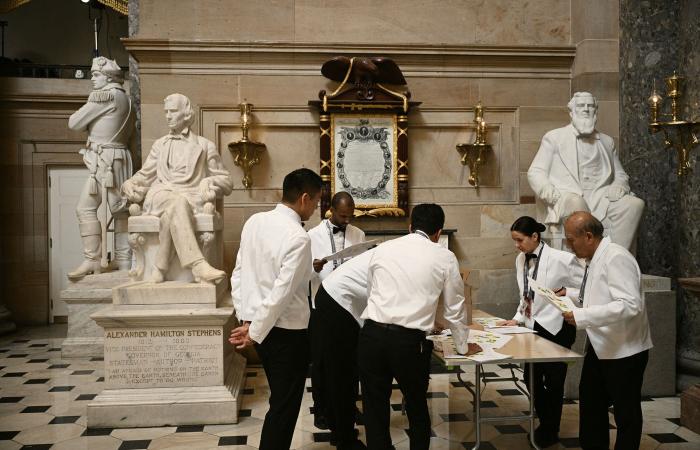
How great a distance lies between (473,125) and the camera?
24.2 ft

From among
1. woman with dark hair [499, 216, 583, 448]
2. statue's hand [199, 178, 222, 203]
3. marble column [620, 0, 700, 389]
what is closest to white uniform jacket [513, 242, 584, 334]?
woman with dark hair [499, 216, 583, 448]

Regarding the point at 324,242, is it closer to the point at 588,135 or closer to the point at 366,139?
the point at 366,139

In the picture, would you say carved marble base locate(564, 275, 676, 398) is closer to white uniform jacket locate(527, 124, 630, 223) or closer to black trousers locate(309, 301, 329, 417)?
white uniform jacket locate(527, 124, 630, 223)

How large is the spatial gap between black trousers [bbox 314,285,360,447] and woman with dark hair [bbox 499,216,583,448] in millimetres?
1076

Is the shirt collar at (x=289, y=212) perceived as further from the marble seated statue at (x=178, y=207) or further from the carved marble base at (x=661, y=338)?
the carved marble base at (x=661, y=338)

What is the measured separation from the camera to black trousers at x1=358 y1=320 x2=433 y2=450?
10.1 feet

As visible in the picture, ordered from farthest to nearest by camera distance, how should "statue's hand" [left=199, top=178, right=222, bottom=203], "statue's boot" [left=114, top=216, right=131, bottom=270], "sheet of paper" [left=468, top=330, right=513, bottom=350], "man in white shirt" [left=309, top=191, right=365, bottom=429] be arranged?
"statue's boot" [left=114, top=216, right=131, bottom=270], "statue's hand" [left=199, top=178, right=222, bottom=203], "man in white shirt" [left=309, top=191, right=365, bottom=429], "sheet of paper" [left=468, top=330, right=513, bottom=350]

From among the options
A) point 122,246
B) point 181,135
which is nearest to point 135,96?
point 122,246

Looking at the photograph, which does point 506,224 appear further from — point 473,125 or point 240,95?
point 240,95

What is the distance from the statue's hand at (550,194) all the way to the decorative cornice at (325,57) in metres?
1.91

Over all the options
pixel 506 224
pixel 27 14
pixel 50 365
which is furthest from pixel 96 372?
pixel 27 14

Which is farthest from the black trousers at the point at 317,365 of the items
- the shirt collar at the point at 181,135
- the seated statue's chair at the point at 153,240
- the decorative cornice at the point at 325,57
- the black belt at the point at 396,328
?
the decorative cornice at the point at 325,57

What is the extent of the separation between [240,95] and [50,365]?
3.73 metres

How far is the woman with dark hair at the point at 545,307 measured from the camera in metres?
4.03
